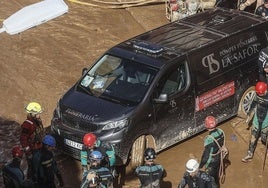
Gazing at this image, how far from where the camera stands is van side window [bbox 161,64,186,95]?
12836 mm

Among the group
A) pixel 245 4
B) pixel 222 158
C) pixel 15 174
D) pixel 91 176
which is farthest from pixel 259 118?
pixel 245 4

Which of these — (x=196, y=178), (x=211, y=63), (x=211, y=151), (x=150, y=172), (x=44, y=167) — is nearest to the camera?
(x=196, y=178)

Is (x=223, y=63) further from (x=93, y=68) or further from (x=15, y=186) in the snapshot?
(x=15, y=186)

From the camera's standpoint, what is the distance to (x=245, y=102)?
1445cm

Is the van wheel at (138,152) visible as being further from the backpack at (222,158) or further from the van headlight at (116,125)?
the backpack at (222,158)

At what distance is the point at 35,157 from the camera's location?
10.9 m

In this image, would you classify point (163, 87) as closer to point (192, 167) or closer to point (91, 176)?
point (192, 167)

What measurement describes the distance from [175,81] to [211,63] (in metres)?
1.03

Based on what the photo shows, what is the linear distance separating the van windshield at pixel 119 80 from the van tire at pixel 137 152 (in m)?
0.75

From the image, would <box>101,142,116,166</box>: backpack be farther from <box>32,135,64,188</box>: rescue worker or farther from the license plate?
the license plate

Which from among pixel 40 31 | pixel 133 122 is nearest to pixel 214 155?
pixel 133 122

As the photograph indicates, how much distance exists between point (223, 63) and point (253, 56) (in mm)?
964

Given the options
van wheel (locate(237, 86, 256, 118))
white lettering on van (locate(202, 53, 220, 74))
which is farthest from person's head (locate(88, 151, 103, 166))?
van wheel (locate(237, 86, 256, 118))

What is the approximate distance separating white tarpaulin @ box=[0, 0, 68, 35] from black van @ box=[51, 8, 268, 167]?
261 inches
